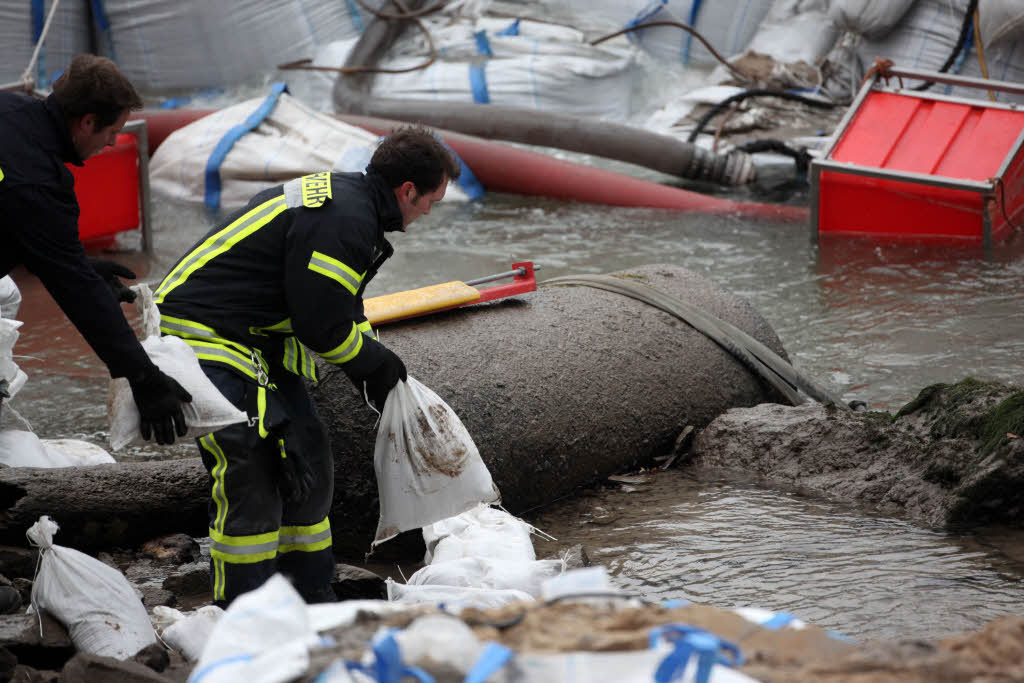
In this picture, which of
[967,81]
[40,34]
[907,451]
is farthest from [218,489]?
[40,34]

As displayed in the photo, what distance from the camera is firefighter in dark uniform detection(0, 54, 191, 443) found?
2748 millimetres

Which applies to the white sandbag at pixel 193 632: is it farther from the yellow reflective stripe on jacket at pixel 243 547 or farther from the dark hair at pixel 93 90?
the dark hair at pixel 93 90

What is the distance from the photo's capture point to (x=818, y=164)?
7.88m

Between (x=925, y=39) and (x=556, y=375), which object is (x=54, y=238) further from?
(x=925, y=39)

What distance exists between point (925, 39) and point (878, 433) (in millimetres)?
8523

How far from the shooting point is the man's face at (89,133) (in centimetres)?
288

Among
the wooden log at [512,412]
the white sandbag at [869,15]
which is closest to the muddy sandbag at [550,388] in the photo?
the wooden log at [512,412]

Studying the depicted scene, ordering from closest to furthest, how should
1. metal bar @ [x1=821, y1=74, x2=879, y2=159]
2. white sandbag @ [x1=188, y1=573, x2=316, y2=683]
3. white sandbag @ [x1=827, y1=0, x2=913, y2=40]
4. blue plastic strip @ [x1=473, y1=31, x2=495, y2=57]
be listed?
white sandbag @ [x1=188, y1=573, x2=316, y2=683]
metal bar @ [x1=821, y1=74, x2=879, y2=159]
white sandbag @ [x1=827, y1=0, x2=913, y2=40]
blue plastic strip @ [x1=473, y1=31, x2=495, y2=57]

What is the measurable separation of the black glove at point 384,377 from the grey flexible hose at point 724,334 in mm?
1481

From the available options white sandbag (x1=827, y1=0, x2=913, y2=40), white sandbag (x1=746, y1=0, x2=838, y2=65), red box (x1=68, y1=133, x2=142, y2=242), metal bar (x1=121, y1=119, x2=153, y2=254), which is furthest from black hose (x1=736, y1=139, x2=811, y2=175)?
red box (x1=68, y1=133, x2=142, y2=242)

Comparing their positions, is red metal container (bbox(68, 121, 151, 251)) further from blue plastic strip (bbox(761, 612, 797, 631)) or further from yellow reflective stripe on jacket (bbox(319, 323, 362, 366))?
blue plastic strip (bbox(761, 612, 797, 631))

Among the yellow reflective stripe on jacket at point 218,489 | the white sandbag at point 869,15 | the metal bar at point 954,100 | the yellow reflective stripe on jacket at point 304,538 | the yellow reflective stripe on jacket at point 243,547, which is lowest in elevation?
the yellow reflective stripe on jacket at point 304,538

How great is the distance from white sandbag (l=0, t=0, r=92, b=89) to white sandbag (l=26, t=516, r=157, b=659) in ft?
32.4

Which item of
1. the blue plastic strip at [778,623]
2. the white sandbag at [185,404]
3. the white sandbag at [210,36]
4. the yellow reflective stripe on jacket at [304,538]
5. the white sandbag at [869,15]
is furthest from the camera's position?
the white sandbag at [210,36]
